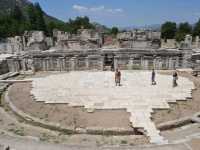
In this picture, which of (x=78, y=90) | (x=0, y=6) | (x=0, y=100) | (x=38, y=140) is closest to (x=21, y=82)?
(x=0, y=100)

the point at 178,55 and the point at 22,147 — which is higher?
the point at 178,55

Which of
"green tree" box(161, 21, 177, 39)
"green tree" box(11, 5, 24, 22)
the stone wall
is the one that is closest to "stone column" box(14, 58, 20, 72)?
the stone wall

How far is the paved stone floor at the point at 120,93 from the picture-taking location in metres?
12.7

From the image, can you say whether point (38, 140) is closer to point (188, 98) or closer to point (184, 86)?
point (188, 98)

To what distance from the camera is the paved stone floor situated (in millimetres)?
12656

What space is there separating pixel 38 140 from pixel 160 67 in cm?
1684

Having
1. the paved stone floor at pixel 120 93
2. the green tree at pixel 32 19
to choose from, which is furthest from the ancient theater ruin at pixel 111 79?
the green tree at pixel 32 19

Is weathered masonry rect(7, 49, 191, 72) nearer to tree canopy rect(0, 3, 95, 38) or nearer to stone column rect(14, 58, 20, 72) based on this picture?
stone column rect(14, 58, 20, 72)

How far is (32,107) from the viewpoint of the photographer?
1405 cm

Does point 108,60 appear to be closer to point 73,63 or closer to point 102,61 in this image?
point 102,61

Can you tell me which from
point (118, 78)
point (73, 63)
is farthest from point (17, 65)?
point (118, 78)

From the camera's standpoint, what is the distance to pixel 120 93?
15.4m

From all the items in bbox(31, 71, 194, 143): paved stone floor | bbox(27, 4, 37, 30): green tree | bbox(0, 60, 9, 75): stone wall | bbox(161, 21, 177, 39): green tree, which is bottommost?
bbox(31, 71, 194, 143): paved stone floor

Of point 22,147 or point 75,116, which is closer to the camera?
point 22,147
